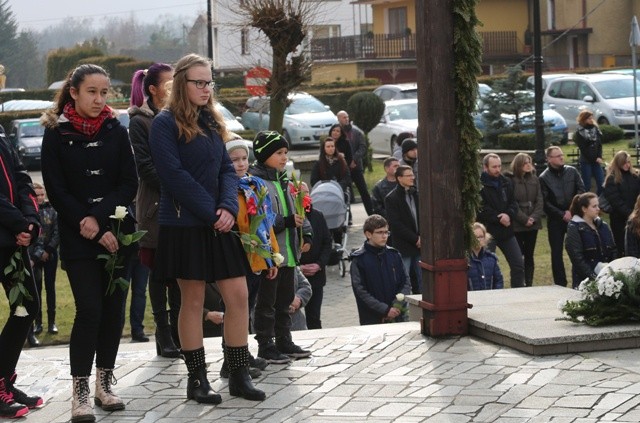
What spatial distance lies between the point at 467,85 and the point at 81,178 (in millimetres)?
2964

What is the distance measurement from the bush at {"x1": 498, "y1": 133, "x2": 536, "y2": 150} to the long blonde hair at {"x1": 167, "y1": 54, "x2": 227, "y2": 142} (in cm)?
2072

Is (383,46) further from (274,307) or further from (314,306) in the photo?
(274,307)

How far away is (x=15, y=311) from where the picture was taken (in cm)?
766

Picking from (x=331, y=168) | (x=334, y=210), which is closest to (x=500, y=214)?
(x=334, y=210)

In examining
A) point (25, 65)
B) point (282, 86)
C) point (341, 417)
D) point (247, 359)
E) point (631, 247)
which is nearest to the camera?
point (341, 417)

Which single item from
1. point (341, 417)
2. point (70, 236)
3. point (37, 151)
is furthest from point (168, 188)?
point (37, 151)

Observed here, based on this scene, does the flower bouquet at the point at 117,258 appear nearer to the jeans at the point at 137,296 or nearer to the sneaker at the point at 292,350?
the sneaker at the point at 292,350

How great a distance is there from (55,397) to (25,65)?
107m

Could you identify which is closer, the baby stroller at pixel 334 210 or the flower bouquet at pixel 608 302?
the flower bouquet at pixel 608 302

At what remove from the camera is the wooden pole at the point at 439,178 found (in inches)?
365

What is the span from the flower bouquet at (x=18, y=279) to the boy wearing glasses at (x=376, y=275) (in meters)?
5.10

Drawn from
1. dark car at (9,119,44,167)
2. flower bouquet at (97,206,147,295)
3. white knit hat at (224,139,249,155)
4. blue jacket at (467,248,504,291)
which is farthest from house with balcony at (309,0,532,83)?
flower bouquet at (97,206,147,295)

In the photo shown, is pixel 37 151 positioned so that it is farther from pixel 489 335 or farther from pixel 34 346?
pixel 489 335

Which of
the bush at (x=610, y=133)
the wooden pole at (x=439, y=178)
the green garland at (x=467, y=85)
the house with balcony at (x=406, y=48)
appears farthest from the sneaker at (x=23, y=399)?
the house with balcony at (x=406, y=48)
